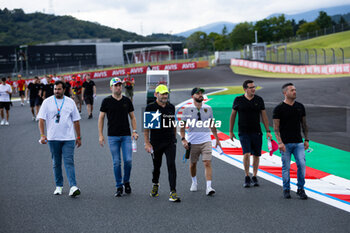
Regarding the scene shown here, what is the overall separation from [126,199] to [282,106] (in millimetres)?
3054

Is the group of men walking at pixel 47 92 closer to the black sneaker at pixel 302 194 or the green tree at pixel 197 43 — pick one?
the black sneaker at pixel 302 194

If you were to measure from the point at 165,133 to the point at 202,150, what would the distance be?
2.56ft

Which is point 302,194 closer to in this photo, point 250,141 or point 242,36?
point 250,141

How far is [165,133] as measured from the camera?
6.96m

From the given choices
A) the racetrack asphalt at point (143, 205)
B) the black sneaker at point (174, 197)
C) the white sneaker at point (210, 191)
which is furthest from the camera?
the white sneaker at point (210, 191)

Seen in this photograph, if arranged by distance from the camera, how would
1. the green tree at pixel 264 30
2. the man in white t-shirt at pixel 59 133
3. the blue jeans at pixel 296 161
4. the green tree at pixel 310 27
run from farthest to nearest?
the green tree at pixel 264 30, the green tree at pixel 310 27, the man in white t-shirt at pixel 59 133, the blue jeans at pixel 296 161

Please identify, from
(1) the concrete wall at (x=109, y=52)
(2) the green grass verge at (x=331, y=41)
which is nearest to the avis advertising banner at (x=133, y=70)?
(2) the green grass verge at (x=331, y=41)

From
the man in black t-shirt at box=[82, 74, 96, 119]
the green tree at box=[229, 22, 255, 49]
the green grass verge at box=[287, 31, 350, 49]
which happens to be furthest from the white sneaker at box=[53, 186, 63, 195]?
the green tree at box=[229, 22, 255, 49]

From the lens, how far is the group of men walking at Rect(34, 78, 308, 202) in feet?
22.5

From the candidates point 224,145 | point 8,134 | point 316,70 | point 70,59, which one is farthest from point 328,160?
point 70,59

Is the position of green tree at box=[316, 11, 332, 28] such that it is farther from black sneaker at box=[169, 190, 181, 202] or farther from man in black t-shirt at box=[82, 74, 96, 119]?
black sneaker at box=[169, 190, 181, 202]

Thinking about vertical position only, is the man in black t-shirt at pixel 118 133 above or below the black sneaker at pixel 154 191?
above

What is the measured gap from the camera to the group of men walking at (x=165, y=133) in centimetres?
686

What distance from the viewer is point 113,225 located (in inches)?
219
